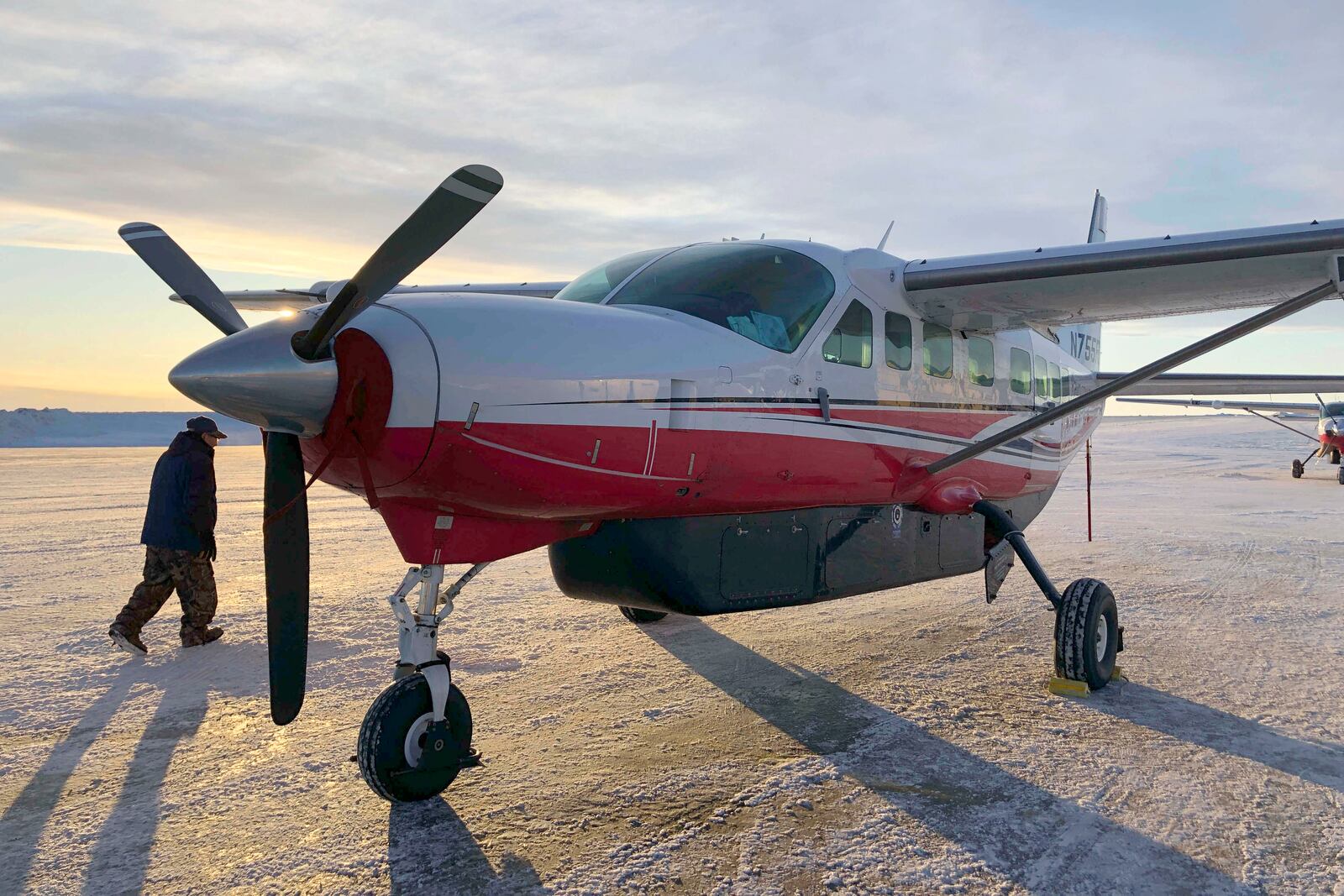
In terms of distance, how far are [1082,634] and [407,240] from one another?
16.8ft

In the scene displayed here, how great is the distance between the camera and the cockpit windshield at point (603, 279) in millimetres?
5379

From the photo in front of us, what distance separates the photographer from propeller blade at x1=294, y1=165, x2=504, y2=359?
11.2 feet

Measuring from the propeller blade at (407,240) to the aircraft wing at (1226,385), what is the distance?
29.3 feet

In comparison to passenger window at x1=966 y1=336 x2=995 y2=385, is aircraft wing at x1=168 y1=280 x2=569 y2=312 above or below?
above

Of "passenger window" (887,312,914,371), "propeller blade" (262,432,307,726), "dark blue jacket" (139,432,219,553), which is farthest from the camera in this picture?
"dark blue jacket" (139,432,219,553)

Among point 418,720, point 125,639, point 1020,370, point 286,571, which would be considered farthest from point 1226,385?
point 125,639

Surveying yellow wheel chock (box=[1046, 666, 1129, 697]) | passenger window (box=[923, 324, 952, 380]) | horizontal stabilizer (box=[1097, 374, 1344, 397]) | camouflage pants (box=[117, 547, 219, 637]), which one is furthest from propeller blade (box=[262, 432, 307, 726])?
horizontal stabilizer (box=[1097, 374, 1344, 397])

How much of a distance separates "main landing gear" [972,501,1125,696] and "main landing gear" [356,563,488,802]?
4043mm

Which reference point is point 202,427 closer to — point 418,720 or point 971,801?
point 418,720

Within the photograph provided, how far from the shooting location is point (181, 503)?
24.4 ft

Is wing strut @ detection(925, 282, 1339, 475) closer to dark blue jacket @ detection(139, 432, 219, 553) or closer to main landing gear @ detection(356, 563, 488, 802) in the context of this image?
main landing gear @ detection(356, 563, 488, 802)

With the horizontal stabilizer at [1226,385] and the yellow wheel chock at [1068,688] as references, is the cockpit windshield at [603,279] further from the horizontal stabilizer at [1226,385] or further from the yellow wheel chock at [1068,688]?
the horizontal stabilizer at [1226,385]

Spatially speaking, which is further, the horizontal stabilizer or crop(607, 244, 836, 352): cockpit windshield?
the horizontal stabilizer

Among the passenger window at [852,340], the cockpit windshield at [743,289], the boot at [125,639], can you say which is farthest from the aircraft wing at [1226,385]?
the boot at [125,639]
